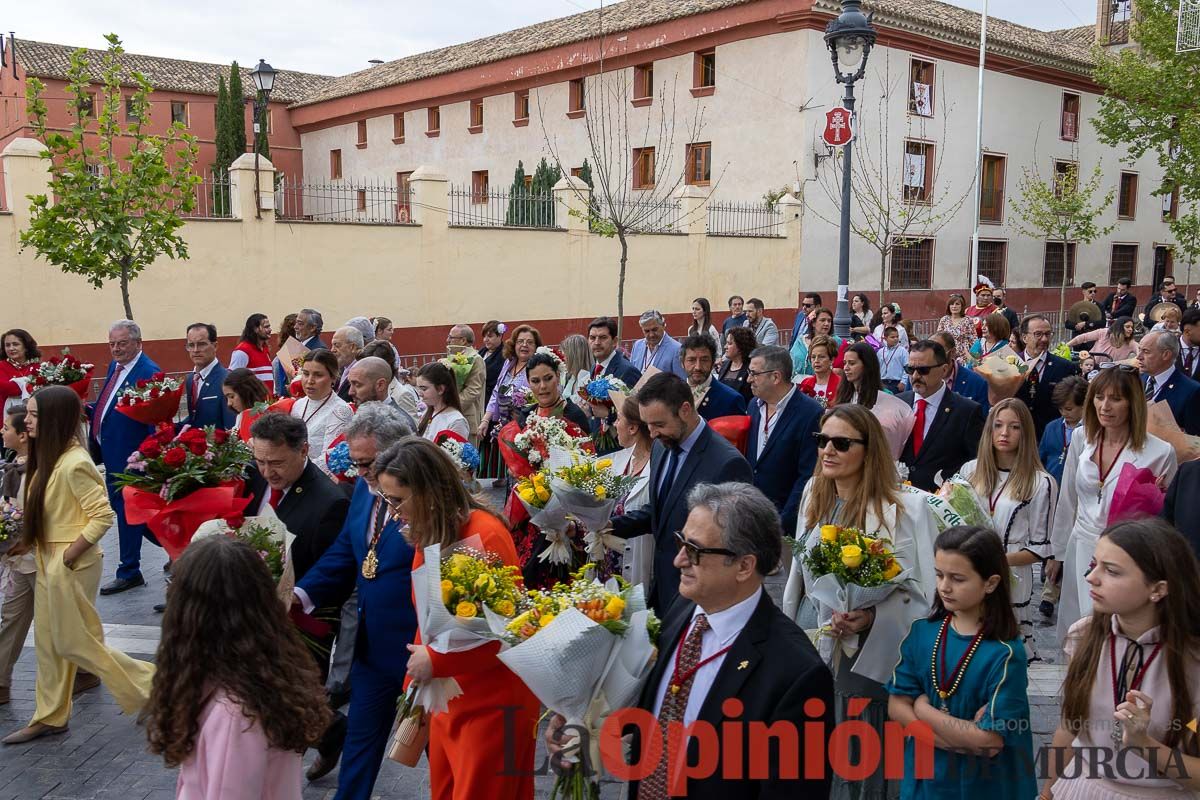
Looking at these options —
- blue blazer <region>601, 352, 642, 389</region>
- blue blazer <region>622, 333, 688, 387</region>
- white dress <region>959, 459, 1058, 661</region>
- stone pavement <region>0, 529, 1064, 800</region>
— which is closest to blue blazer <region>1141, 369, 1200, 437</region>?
stone pavement <region>0, 529, 1064, 800</region>

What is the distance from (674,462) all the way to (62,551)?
132 inches

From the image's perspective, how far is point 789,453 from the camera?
6.23m

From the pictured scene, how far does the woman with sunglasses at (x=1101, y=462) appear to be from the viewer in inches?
219

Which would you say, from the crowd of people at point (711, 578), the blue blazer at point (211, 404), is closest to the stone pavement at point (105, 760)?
the crowd of people at point (711, 578)

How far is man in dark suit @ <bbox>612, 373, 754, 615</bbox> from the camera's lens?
4.93m

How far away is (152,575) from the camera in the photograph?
8531 mm

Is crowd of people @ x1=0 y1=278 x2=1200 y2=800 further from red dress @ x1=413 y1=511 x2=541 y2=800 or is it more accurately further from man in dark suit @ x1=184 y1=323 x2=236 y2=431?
man in dark suit @ x1=184 y1=323 x2=236 y2=431

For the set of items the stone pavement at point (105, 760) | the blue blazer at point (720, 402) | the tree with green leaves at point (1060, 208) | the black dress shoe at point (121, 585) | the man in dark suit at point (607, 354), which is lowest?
the stone pavement at point (105, 760)

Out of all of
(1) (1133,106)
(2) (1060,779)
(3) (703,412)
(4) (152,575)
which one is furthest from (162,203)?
(1) (1133,106)

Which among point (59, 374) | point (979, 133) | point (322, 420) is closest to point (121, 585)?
point (59, 374)

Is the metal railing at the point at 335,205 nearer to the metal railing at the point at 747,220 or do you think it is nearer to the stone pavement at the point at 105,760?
the metal railing at the point at 747,220

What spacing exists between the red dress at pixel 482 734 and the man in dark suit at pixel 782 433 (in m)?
2.43


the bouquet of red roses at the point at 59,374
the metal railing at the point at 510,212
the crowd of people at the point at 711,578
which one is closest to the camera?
the crowd of people at the point at 711,578

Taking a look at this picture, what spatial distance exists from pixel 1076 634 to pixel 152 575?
750 cm
